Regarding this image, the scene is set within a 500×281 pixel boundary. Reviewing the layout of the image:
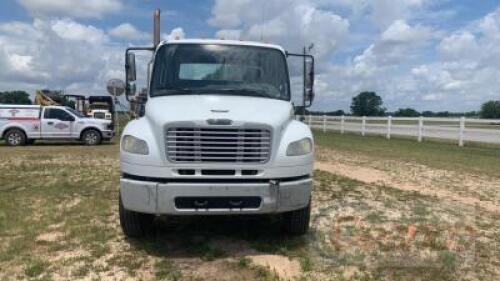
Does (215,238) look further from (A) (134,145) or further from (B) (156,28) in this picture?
(B) (156,28)

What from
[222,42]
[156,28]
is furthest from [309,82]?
[156,28]

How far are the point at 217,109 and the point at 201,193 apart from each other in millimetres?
919

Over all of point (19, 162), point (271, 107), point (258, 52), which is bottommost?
point (19, 162)

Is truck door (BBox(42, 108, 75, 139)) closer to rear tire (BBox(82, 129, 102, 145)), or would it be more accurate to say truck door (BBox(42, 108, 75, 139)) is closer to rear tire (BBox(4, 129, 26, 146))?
rear tire (BBox(82, 129, 102, 145))

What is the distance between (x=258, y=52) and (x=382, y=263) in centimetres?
315

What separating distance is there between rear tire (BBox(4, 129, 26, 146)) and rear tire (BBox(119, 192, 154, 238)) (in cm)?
1917

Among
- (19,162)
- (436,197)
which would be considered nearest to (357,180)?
(436,197)

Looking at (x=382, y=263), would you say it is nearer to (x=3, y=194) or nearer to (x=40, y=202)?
(x=40, y=202)

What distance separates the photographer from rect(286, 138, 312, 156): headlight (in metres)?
5.93

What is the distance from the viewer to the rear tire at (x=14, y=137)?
23.8m

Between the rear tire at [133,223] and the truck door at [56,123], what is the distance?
19.0 metres

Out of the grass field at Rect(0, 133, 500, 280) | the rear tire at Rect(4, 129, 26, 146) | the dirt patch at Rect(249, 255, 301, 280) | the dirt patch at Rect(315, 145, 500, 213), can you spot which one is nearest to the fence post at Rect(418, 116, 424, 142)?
the dirt patch at Rect(315, 145, 500, 213)

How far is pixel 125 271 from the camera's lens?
539 cm

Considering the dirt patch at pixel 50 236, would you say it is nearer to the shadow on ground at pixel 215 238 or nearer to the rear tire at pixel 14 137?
the shadow on ground at pixel 215 238
